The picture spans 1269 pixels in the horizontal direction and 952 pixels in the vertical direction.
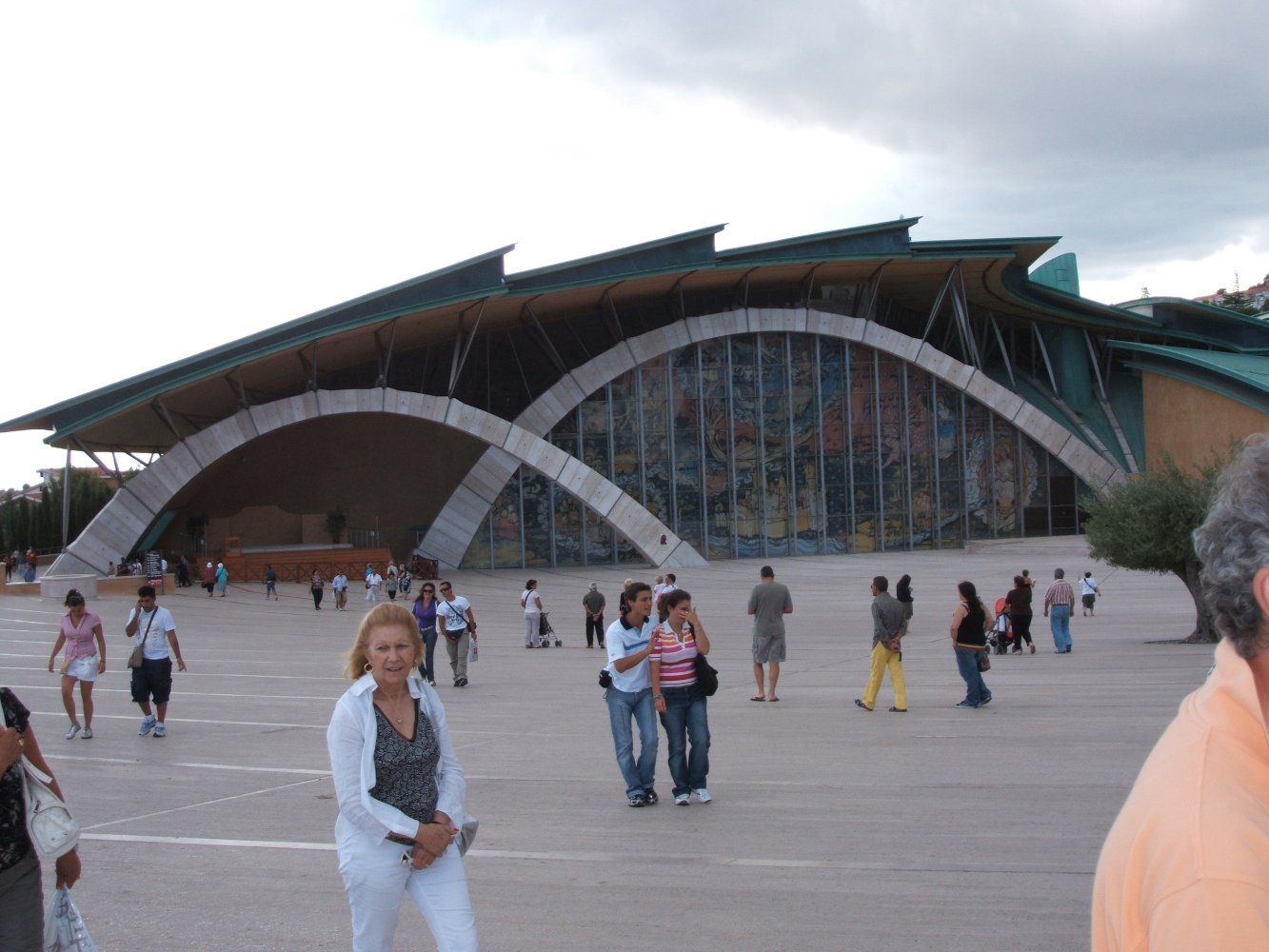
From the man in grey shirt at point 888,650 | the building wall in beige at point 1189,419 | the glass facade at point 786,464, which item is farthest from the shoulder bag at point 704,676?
the building wall in beige at point 1189,419

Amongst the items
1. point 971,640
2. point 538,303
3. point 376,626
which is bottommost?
point 971,640

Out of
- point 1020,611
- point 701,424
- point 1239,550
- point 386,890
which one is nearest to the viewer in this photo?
point 1239,550

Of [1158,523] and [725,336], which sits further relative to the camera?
[725,336]

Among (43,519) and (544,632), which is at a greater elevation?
(43,519)

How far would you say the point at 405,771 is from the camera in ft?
15.6

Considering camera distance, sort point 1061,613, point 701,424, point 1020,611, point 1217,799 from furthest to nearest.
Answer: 1. point 701,424
2. point 1020,611
3. point 1061,613
4. point 1217,799

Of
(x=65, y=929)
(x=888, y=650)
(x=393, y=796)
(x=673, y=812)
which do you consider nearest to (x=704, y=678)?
(x=673, y=812)

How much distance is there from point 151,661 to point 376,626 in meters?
8.98

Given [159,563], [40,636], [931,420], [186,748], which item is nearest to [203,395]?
[159,563]

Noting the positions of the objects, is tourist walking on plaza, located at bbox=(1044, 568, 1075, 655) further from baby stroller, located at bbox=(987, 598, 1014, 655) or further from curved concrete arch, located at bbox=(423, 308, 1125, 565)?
curved concrete arch, located at bbox=(423, 308, 1125, 565)

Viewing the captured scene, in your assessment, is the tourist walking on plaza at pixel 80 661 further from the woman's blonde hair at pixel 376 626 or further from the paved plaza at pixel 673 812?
the woman's blonde hair at pixel 376 626

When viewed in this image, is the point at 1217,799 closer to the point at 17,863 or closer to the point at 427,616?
the point at 17,863

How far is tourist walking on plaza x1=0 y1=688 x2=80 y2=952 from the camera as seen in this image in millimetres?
4543

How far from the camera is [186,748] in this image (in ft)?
40.2
